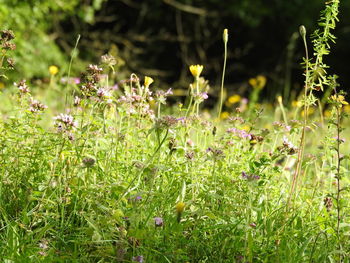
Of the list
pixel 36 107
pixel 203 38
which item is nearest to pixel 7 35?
pixel 36 107

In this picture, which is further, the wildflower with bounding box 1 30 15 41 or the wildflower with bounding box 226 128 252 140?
the wildflower with bounding box 226 128 252 140

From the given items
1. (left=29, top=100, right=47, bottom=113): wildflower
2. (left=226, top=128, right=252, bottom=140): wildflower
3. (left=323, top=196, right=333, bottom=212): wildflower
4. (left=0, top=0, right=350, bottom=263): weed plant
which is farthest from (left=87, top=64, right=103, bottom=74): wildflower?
(left=323, top=196, right=333, bottom=212): wildflower

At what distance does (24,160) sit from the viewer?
231cm

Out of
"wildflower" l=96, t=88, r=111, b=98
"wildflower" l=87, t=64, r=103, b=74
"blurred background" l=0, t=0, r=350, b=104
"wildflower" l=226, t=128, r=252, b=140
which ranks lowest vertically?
"wildflower" l=226, t=128, r=252, b=140

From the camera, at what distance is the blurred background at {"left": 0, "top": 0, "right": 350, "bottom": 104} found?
9.01 meters

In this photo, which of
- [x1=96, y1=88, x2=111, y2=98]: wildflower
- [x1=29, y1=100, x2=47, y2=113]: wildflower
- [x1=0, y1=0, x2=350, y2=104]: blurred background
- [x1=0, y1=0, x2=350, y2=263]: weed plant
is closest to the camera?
[x1=0, y1=0, x2=350, y2=263]: weed plant

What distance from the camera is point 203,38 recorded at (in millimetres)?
9883

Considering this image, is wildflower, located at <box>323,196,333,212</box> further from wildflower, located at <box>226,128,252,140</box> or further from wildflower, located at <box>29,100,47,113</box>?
wildflower, located at <box>29,100,47,113</box>

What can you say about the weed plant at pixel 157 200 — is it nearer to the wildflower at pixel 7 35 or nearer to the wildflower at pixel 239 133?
the wildflower at pixel 239 133

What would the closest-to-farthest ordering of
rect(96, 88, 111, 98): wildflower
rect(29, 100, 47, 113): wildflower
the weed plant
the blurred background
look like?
the weed plant → rect(96, 88, 111, 98): wildflower → rect(29, 100, 47, 113): wildflower → the blurred background

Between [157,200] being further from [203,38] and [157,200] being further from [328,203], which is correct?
[203,38]

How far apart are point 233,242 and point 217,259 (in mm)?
80

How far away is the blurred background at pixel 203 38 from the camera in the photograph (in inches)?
355

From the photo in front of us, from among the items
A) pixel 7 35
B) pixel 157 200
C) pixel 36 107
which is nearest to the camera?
pixel 157 200
